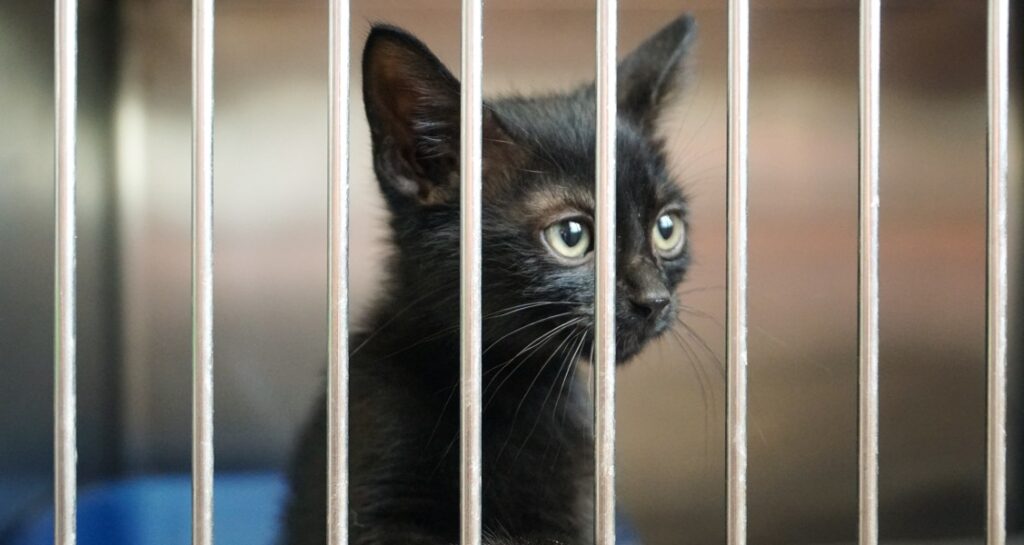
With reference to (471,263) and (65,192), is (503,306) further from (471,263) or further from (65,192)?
(65,192)

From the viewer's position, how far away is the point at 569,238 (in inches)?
20.1

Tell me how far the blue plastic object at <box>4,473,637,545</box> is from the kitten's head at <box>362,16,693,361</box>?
0.17 metres

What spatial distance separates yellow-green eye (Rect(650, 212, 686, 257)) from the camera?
557 mm

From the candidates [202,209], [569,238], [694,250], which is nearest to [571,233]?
[569,238]

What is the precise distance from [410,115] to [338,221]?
116 mm

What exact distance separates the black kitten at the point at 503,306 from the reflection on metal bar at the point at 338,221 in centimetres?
8

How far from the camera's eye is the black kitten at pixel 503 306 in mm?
501

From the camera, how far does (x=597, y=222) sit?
41 centimetres

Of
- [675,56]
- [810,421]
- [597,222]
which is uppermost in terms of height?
[675,56]

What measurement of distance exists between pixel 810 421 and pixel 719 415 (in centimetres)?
6

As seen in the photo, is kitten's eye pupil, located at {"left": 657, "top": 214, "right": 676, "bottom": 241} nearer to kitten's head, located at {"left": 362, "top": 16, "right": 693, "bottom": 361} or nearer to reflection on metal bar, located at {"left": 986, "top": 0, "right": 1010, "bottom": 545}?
kitten's head, located at {"left": 362, "top": 16, "right": 693, "bottom": 361}

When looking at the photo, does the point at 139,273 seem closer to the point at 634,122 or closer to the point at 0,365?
the point at 0,365

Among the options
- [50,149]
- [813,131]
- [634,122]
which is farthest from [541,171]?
[50,149]

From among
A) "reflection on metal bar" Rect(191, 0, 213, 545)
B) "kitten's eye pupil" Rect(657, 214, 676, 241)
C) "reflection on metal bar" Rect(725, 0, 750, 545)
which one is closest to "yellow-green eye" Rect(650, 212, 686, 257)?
"kitten's eye pupil" Rect(657, 214, 676, 241)
